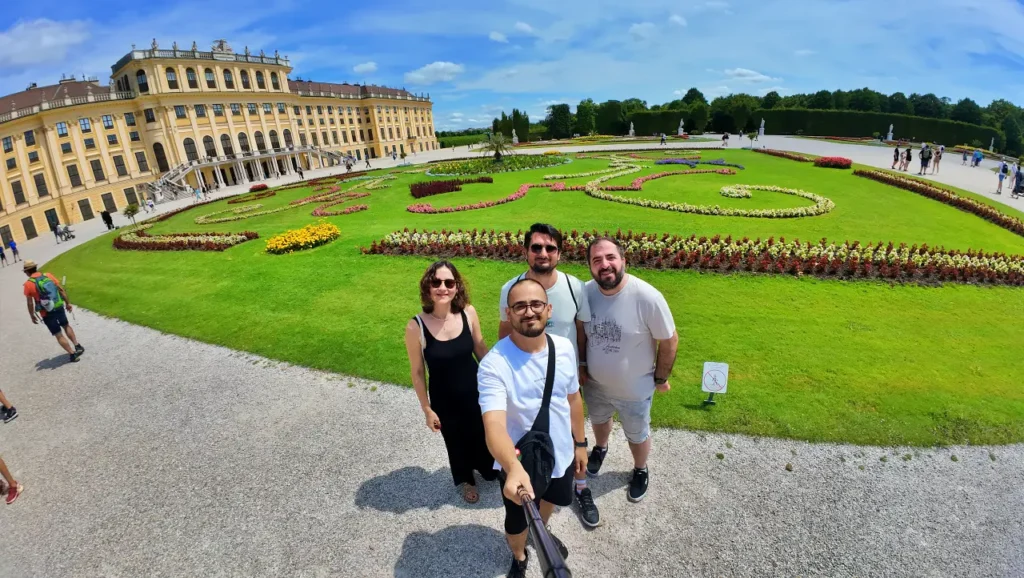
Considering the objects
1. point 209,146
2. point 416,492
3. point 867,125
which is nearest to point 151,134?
point 209,146

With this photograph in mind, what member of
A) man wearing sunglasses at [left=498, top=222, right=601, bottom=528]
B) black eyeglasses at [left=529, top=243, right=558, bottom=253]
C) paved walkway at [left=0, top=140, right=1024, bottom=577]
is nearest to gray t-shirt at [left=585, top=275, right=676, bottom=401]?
man wearing sunglasses at [left=498, top=222, right=601, bottom=528]

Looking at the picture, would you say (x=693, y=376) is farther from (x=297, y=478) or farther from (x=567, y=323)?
(x=297, y=478)

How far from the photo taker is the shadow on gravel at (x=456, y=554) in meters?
3.92

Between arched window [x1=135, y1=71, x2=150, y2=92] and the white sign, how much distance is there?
6290 cm

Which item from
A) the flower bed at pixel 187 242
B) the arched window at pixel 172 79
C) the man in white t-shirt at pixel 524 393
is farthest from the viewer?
the arched window at pixel 172 79

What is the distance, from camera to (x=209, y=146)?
5166cm

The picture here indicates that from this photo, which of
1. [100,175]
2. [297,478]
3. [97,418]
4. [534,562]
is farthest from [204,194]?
[534,562]

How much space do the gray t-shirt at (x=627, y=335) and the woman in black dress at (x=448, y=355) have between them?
1083 millimetres

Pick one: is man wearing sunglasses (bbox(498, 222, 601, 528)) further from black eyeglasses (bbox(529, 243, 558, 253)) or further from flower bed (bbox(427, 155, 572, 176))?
flower bed (bbox(427, 155, 572, 176))

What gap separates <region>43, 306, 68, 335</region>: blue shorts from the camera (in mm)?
8617

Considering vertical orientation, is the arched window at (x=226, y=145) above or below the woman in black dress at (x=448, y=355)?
above

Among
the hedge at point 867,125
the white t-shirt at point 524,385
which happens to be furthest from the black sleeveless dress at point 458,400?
the hedge at point 867,125

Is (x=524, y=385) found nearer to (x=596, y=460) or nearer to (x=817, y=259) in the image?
(x=596, y=460)

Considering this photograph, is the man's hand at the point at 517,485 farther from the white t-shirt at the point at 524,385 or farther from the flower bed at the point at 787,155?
the flower bed at the point at 787,155
